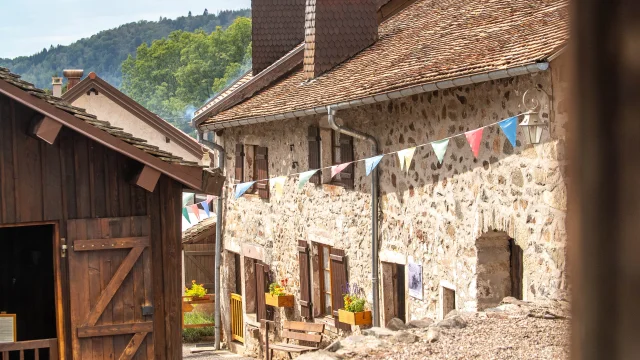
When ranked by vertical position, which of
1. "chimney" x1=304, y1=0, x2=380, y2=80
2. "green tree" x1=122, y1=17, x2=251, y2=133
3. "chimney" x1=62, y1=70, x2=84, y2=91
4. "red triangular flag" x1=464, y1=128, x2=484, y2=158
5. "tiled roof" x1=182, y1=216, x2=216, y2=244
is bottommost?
"tiled roof" x1=182, y1=216, x2=216, y2=244

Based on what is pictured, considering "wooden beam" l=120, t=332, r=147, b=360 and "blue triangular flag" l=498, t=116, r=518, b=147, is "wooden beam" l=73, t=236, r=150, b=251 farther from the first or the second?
"blue triangular flag" l=498, t=116, r=518, b=147

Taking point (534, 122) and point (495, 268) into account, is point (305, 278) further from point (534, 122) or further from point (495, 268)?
point (534, 122)

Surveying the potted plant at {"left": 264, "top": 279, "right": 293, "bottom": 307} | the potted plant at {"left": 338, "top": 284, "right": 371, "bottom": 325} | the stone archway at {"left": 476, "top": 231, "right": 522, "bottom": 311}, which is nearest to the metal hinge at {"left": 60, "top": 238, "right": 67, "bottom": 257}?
the stone archway at {"left": 476, "top": 231, "right": 522, "bottom": 311}

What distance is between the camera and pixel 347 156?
14.8 m

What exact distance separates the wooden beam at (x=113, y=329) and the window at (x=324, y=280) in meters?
7.66

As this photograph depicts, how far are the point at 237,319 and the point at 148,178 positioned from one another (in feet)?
39.7

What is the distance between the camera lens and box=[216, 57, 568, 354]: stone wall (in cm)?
933

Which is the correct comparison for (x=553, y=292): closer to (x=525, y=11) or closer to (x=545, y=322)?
(x=545, y=322)

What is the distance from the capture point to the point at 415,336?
7.89 meters

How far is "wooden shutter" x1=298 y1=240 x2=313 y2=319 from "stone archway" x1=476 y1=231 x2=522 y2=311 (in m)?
5.86

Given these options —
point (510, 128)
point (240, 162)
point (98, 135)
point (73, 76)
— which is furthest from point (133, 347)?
point (73, 76)

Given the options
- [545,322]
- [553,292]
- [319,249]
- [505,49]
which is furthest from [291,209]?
[545,322]

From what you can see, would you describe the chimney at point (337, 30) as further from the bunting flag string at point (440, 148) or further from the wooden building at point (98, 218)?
the wooden building at point (98, 218)

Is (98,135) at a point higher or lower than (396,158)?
higher
